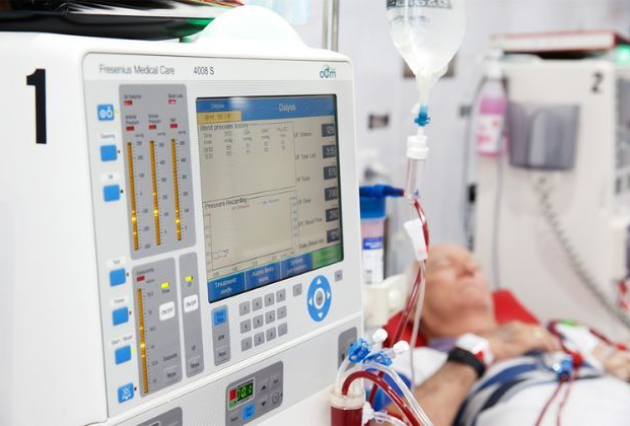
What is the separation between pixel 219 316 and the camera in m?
0.81

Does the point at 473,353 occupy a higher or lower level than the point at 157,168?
lower

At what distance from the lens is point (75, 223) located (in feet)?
2.14

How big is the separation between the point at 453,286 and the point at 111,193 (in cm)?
155

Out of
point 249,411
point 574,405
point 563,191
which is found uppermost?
point 563,191

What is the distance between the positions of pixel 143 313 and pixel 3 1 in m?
0.37

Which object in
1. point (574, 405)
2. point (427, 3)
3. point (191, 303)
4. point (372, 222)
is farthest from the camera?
point (574, 405)

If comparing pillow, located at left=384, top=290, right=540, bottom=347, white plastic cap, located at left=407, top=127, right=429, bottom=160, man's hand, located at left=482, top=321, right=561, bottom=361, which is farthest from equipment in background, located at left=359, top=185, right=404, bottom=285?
pillow, located at left=384, top=290, right=540, bottom=347

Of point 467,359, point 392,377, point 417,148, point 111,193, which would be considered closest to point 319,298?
point 392,377

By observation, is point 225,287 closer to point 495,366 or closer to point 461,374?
point 461,374

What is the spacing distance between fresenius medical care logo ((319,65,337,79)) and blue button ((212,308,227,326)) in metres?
0.35

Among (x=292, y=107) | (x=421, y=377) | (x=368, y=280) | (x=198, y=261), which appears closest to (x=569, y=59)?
(x=421, y=377)

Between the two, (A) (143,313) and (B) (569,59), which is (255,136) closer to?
(A) (143,313)

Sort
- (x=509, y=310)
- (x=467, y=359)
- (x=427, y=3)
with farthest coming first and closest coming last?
(x=509, y=310) < (x=467, y=359) < (x=427, y=3)

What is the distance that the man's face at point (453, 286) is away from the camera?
6.70ft
